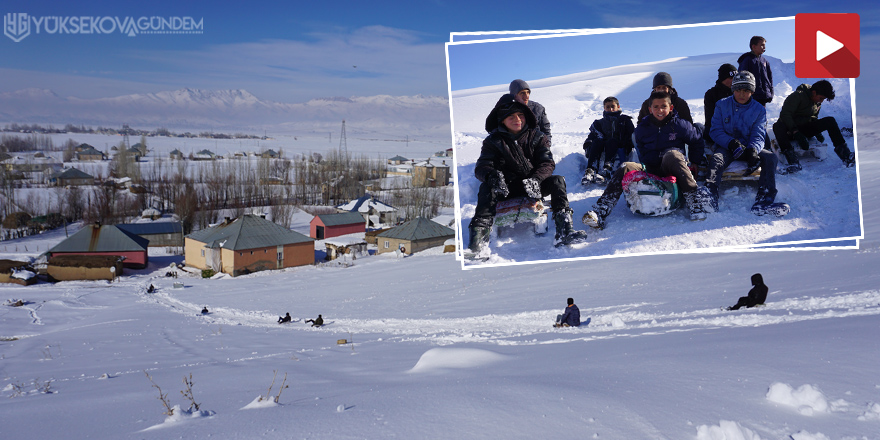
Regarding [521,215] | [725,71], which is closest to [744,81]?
[725,71]

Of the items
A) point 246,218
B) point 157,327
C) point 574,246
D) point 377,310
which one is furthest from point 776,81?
point 246,218

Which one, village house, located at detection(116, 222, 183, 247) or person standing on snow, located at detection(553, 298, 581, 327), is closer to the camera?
person standing on snow, located at detection(553, 298, 581, 327)

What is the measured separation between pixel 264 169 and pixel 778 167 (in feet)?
257

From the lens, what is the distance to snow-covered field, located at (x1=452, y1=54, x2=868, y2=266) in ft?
15.8

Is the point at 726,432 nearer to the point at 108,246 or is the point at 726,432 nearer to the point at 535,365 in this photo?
the point at 535,365

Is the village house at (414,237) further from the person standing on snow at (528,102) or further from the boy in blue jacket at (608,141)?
the person standing on snow at (528,102)

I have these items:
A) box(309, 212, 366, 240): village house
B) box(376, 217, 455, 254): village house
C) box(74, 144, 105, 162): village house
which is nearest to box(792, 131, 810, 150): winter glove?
box(376, 217, 455, 254): village house

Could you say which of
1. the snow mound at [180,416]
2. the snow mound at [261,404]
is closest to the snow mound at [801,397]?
the snow mound at [261,404]

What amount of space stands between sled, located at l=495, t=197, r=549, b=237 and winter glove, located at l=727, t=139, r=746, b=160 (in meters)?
1.87

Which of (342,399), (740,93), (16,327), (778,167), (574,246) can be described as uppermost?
(740,93)

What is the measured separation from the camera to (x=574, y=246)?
16.8 feet

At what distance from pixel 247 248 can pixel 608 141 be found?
31.9m

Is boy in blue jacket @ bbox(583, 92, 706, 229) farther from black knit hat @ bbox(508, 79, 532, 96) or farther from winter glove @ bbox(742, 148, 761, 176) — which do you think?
black knit hat @ bbox(508, 79, 532, 96)

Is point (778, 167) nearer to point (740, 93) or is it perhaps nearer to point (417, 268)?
point (740, 93)
